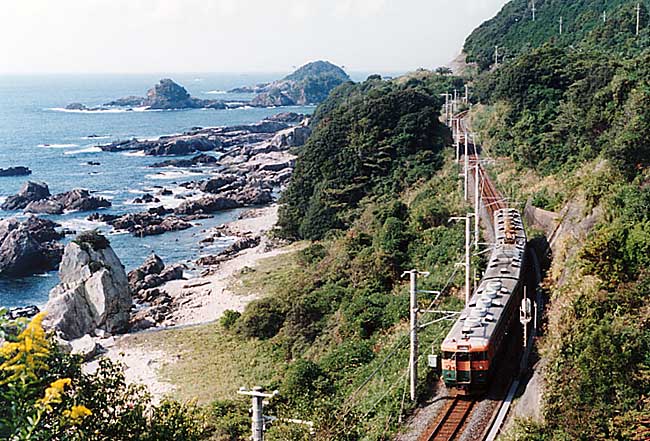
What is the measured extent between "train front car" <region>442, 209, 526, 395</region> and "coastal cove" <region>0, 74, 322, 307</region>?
1337 inches

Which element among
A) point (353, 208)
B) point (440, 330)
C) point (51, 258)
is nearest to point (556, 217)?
point (440, 330)

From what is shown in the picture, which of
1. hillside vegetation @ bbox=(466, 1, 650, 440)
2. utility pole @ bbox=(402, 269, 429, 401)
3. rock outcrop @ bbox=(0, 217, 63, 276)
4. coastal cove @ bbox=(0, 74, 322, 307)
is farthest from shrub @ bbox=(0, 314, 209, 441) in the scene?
rock outcrop @ bbox=(0, 217, 63, 276)

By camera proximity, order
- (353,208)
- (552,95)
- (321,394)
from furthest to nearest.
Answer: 1. (353,208)
2. (552,95)
3. (321,394)

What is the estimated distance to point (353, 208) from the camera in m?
51.4

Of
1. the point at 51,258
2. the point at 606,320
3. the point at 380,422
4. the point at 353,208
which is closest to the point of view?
the point at 606,320

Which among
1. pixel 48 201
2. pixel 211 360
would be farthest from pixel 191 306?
pixel 48 201

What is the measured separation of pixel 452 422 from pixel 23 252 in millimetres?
44317

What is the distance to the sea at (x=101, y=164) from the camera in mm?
56191

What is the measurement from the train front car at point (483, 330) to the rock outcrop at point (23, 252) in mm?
40693

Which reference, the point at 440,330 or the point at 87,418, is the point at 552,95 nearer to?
the point at 440,330

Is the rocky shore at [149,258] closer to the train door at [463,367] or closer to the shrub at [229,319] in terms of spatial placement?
the shrub at [229,319]

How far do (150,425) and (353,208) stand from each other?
38246mm

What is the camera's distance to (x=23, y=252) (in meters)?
53.4

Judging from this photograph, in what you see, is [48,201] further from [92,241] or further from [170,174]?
[92,241]
